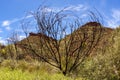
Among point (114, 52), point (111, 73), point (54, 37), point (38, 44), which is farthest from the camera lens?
point (38, 44)

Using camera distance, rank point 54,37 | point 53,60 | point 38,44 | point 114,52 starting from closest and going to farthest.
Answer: point 114,52, point 54,37, point 53,60, point 38,44

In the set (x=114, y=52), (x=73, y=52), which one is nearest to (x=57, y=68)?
(x=73, y=52)

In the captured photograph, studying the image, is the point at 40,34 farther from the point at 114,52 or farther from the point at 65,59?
the point at 114,52

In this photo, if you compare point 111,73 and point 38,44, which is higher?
point 38,44

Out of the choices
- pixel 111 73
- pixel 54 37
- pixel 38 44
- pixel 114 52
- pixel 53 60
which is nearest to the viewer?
pixel 111 73

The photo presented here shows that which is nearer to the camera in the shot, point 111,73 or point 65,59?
point 111,73

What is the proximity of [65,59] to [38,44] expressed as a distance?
2.70 meters

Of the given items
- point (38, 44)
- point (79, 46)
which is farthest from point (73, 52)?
Answer: point (38, 44)

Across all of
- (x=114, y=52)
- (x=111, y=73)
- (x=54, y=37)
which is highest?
(x=54, y=37)

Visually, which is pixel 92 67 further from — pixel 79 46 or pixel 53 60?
pixel 53 60

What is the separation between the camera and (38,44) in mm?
19859

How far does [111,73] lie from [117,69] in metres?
0.37

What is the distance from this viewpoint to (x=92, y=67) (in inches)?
591

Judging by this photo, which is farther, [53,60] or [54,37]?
[53,60]
